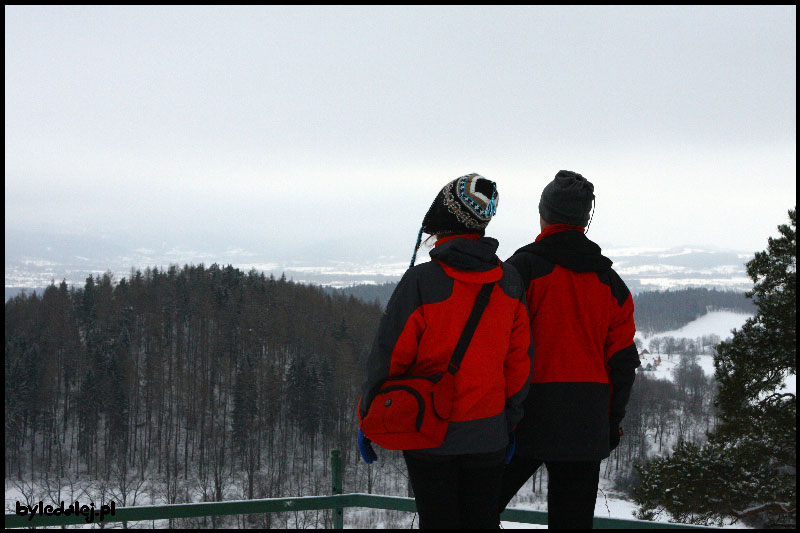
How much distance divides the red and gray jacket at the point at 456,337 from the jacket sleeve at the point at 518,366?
0.04 meters

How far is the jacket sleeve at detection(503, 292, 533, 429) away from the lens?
227cm

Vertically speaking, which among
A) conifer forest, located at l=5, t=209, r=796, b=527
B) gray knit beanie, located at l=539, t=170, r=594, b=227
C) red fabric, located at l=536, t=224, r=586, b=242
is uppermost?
gray knit beanie, located at l=539, t=170, r=594, b=227

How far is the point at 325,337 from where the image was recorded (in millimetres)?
76625

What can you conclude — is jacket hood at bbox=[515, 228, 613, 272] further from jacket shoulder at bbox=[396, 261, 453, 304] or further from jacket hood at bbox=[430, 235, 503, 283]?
jacket shoulder at bbox=[396, 261, 453, 304]

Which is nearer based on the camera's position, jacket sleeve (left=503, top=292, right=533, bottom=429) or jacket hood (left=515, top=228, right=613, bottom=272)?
jacket sleeve (left=503, top=292, right=533, bottom=429)

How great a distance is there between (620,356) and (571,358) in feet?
0.79

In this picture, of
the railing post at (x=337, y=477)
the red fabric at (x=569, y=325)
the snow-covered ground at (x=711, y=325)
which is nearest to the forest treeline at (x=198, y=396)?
the railing post at (x=337, y=477)

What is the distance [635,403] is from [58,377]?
68260 millimetres

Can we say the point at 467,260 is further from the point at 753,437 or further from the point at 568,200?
the point at 753,437

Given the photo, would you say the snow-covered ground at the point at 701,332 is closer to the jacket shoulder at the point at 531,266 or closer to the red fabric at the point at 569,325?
the red fabric at the point at 569,325

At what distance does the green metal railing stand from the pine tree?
11.0 m

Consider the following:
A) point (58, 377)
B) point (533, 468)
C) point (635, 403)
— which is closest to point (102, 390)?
point (58, 377)

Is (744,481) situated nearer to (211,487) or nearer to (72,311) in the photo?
(211,487)

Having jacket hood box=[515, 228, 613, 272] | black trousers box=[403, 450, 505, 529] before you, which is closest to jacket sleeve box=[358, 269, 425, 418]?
black trousers box=[403, 450, 505, 529]
